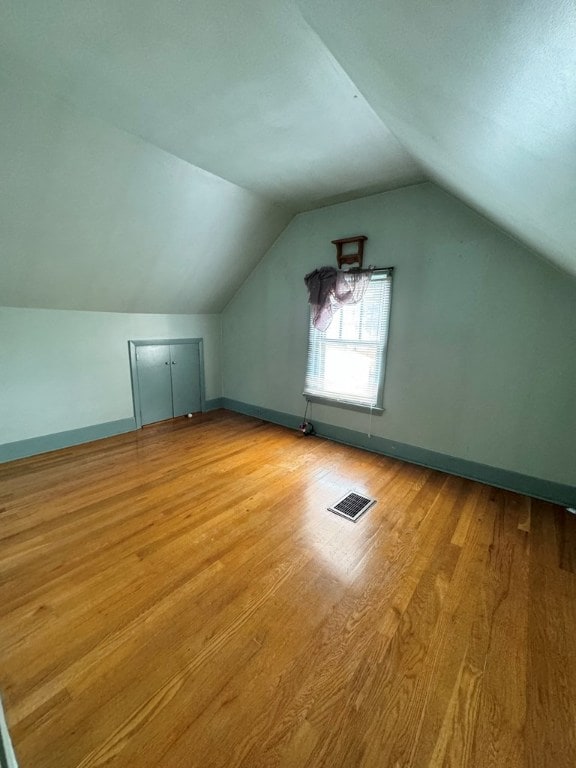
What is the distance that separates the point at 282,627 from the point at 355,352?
251cm

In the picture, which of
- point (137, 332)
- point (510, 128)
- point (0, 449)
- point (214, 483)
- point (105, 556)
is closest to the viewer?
point (510, 128)

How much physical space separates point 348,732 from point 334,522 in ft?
3.64

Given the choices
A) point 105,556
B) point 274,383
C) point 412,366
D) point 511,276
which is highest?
point 511,276

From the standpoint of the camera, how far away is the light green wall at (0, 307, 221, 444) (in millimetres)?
2850

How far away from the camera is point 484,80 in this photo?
74cm

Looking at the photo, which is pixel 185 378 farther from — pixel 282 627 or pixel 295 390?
pixel 282 627

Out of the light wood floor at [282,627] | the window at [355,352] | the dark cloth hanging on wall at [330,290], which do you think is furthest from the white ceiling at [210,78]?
the light wood floor at [282,627]

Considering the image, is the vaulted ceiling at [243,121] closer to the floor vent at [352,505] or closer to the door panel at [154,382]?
the door panel at [154,382]

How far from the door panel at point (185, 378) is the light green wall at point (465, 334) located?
1.95m

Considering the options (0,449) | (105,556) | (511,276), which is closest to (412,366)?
(511,276)

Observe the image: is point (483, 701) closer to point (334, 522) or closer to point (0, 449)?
point (334, 522)

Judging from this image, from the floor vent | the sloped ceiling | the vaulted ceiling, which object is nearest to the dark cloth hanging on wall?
the vaulted ceiling

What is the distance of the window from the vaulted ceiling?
1.05m

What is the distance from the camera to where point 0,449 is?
2.83 metres
